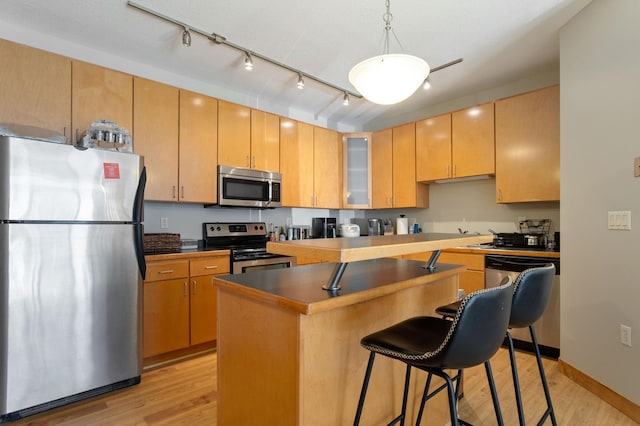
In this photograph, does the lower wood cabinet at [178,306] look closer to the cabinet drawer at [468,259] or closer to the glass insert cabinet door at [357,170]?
the glass insert cabinet door at [357,170]

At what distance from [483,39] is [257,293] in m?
2.70

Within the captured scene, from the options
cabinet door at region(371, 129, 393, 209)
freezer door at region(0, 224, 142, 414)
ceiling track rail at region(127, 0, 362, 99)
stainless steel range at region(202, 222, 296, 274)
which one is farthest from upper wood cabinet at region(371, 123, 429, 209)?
freezer door at region(0, 224, 142, 414)

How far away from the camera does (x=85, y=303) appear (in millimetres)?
2127

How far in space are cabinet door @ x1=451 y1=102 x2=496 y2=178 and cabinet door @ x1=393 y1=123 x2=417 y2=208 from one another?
1.75 ft


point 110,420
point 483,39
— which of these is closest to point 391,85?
point 483,39

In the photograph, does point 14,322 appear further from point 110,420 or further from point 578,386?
point 578,386

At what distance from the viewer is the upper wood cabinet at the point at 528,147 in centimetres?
297

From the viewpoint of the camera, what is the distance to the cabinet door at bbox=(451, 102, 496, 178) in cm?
339

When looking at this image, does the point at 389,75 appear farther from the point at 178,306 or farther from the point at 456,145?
the point at 178,306

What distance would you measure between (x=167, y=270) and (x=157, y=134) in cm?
121

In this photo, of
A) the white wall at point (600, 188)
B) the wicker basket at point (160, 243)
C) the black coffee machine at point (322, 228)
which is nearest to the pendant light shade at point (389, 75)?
the white wall at point (600, 188)

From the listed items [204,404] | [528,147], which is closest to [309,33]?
[528,147]

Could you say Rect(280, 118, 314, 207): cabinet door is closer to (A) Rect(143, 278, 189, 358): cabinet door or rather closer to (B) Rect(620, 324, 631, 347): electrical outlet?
(A) Rect(143, 278, 189, 358): cabinet door

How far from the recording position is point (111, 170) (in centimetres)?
224
